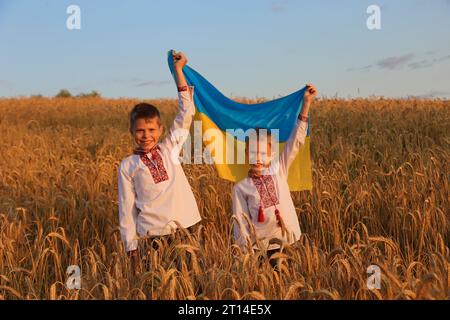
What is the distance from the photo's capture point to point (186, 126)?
326cm

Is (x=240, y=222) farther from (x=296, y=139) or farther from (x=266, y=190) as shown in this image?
(x=296, y=139)

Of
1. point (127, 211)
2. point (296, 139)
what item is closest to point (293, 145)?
point (296, 139)

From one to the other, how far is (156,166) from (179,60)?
2.65ft

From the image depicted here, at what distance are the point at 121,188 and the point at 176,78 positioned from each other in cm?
89

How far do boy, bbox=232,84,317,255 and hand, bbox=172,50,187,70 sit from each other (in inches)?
Result: 30.8

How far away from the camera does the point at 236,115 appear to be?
369cm

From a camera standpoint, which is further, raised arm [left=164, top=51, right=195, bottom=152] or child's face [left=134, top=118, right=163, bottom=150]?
raised arm [left=164, top=51, right=195, bottom=152]

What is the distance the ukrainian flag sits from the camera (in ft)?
11.8

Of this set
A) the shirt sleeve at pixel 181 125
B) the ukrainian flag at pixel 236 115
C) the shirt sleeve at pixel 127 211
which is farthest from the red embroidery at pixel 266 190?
the shirt sleeve at pixel 127 211

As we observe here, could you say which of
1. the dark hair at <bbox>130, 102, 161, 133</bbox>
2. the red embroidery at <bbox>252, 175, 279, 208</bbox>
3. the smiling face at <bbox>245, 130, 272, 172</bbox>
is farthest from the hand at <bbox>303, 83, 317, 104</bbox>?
the dark hair at <bbox>130, 102, 161, 133</bbox>

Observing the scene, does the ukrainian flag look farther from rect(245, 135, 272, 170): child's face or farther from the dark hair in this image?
the dark hair

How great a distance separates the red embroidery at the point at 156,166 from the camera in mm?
3104

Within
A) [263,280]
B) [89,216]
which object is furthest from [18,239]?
[263,280]

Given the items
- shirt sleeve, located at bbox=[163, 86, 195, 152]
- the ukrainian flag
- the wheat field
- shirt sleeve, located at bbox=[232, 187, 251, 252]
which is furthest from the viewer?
the ukrainian flag
